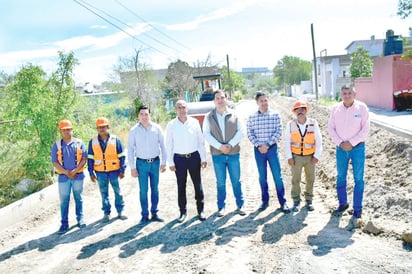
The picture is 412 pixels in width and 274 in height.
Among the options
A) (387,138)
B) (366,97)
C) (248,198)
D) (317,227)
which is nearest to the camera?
(317,227)

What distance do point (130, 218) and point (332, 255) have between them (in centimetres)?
339

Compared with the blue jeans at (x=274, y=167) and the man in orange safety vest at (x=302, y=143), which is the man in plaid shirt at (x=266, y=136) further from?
the man in orange safety vest at (x=302, y=143)

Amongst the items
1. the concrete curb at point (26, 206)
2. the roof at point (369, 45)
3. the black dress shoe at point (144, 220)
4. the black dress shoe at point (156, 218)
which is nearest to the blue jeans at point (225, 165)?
the black dress shoe at point (156, 218)

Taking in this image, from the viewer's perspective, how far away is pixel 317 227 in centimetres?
507

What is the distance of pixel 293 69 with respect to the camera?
248ft

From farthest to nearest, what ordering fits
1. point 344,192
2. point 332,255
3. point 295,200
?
point 295,200, point 344,192, point 332,255

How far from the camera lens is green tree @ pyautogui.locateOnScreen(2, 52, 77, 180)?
8.22 meters

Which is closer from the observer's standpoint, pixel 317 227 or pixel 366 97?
pixel 317 227

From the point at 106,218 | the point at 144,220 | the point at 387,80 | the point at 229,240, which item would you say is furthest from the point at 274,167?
the point at 387,80

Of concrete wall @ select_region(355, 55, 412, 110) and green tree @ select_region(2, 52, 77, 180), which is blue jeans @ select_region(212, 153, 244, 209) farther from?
concrete wall @ select_region(355, 55, 412, 110)

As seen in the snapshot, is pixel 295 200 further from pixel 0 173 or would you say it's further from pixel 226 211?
pixel 0 173

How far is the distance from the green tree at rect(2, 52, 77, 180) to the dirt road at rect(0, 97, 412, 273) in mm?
1707

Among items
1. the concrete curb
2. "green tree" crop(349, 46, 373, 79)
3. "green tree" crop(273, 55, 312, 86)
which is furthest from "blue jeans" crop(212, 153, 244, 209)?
"green tree" crop(273, 55, 312, 86)

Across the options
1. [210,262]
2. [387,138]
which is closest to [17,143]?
[210,262]
